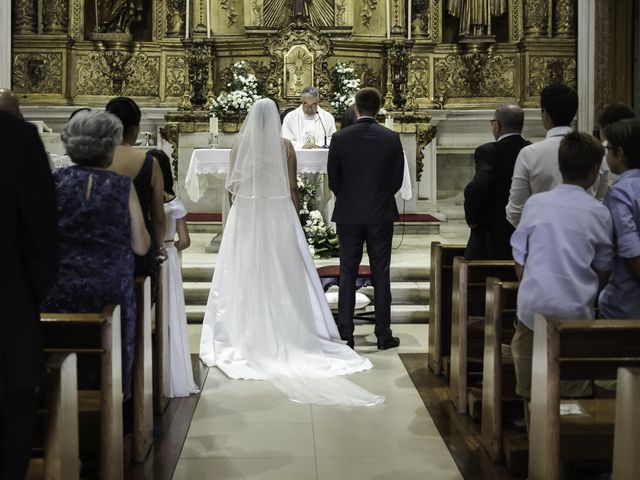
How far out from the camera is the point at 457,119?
14.5 metres

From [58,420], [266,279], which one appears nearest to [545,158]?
[266,279]

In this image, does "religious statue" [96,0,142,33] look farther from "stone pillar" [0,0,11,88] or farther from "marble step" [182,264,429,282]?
"marble step" [182,264,429,282]

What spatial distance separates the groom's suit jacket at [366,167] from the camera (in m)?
7.32

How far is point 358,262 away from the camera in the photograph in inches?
294

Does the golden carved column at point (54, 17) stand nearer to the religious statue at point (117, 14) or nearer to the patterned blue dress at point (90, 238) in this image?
the religious statue at point (117, 14)

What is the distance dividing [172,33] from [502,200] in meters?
9.19

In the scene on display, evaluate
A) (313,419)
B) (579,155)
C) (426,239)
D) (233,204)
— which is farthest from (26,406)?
(426,239)

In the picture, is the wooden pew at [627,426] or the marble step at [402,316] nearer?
the wooden pew at [627,426]

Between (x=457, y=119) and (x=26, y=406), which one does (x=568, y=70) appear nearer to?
(x=457, y=119)

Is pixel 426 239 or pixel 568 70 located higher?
pixel 568 70

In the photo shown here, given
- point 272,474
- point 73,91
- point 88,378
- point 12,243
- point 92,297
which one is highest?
point 73,91

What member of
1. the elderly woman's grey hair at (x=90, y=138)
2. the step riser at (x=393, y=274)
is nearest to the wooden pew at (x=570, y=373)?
the elderly woman's grey hair at (x=90, y=138)

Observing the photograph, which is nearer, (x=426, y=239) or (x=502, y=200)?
(x=502, y=200)

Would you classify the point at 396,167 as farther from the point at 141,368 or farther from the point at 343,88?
the point at 343,88
